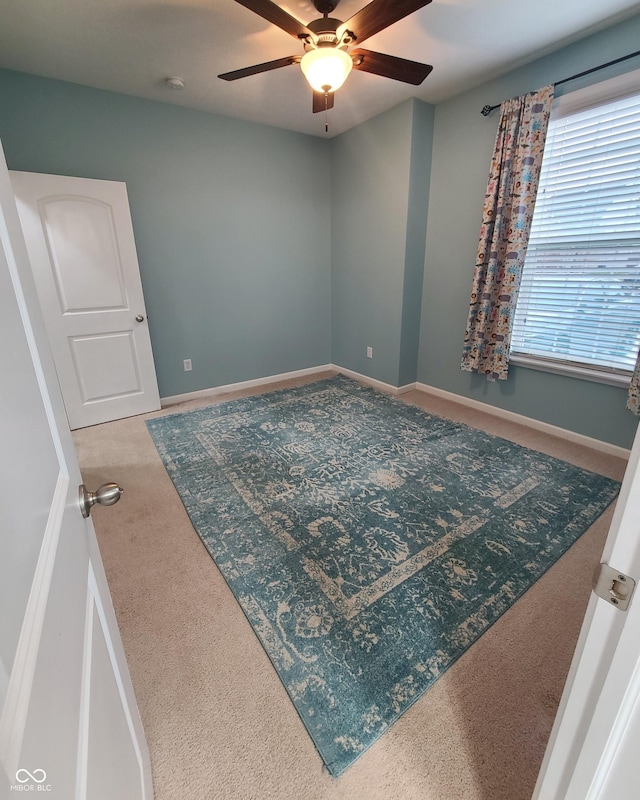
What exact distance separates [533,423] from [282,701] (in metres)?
2.78

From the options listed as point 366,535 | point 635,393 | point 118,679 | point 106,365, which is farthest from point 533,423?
point 106,365

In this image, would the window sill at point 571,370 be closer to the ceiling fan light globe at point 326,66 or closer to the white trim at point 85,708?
the ceiling fan light globe at point 326,66

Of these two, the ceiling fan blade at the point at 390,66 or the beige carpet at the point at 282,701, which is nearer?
the beige carpet at the point at 282,701

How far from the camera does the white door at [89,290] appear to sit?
267 cm

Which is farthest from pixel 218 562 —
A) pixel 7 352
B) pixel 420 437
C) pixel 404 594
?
pixel 420 437

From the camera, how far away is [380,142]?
3.39m

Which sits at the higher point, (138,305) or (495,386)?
(138,305)

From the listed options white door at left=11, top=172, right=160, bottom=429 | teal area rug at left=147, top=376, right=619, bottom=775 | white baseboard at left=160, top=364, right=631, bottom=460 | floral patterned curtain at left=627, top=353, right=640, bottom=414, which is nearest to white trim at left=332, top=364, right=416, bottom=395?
white baseboard at left=160, top=364, right=631, bottom=460

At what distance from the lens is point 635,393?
2.34 m

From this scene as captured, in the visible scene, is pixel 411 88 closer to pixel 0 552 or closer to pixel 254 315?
pixel 254 315

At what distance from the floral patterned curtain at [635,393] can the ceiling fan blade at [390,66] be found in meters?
2.16

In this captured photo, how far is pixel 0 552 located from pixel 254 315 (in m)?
3.77

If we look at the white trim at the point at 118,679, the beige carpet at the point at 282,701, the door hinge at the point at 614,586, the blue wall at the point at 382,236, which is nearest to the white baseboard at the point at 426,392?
the blue wall at the point at 382,236

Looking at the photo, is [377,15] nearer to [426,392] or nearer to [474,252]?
[474,252]
